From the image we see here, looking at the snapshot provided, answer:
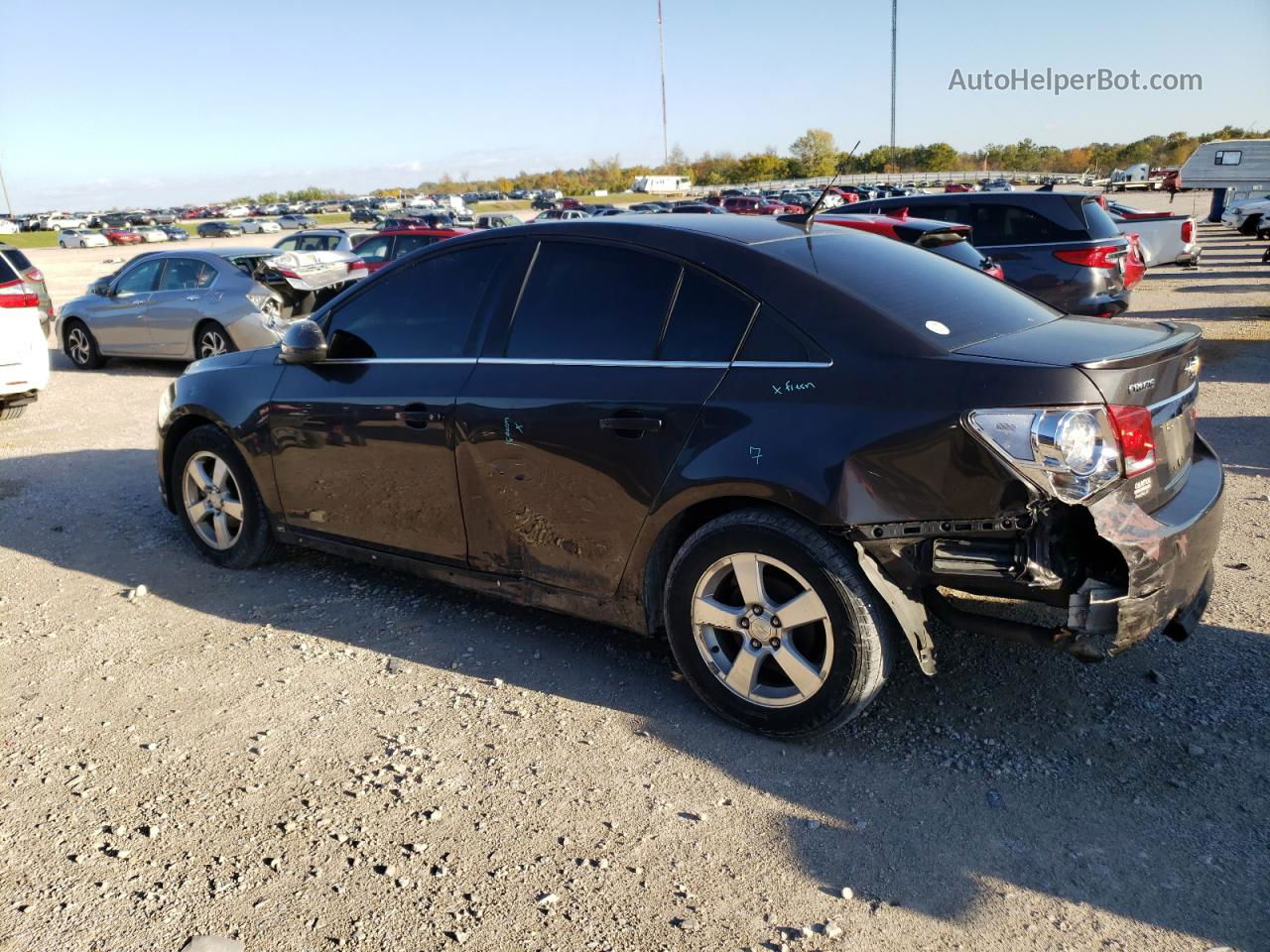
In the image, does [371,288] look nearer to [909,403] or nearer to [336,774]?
[336,774]

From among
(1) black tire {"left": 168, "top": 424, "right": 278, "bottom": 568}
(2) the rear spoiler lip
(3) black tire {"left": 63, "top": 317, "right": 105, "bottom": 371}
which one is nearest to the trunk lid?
(2) the rear spoiler lip

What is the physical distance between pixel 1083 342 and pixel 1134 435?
45 cm

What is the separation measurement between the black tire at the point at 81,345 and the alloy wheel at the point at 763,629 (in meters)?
12.0

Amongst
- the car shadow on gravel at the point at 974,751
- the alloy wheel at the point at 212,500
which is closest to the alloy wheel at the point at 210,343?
the alloy wheel at the point at 212,500

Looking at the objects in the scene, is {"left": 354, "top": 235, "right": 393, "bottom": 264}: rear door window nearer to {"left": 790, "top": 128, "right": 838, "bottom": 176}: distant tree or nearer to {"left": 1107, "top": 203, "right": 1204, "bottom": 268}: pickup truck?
{"left": 1107, "top": 203, "right": 1204, "bottom": 268}: pickup truck

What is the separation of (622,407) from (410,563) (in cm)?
142

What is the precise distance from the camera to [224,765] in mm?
3445

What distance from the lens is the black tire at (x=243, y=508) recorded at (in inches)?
202

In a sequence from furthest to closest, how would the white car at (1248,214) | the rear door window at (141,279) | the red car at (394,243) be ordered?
the white car at (1248,214) < the red car at (394,243) < the rear door window at (141,279)

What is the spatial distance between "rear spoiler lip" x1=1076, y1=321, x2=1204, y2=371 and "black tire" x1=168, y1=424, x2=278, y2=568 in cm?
391

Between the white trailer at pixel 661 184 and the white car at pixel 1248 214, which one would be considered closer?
the white car at pixel 1248 214

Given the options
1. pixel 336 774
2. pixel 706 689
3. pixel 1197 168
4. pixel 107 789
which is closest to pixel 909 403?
pixel 706 689

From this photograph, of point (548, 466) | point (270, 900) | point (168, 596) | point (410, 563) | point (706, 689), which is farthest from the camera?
point (168, 596)

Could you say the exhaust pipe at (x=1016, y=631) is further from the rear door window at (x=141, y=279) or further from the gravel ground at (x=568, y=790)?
the rear door window at (x=141, y=279)
